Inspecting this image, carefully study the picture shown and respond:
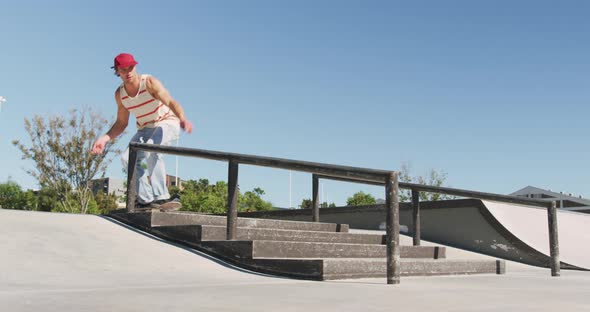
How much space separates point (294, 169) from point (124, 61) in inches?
94.3

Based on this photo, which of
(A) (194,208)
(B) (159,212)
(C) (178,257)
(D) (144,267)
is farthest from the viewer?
(A) (194,208)

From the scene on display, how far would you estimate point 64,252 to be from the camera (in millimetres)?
4637

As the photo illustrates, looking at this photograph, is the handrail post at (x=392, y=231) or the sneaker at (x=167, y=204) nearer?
the handrail post at (x=392, y=231)

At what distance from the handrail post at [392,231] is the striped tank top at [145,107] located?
293cm

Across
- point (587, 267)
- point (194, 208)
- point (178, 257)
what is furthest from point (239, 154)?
point (194, 208)

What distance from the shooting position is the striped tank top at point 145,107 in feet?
20.3

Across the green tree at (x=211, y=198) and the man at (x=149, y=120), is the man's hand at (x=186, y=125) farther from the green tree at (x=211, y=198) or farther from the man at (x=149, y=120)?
the green tree at (x=211, y=198)

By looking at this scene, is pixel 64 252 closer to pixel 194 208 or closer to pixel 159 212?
pixel 159 212

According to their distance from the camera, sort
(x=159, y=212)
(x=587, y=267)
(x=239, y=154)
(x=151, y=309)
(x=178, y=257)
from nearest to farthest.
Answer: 1. (x=151, y=309)
2. (x=178, y=257)
3. (x=239, y=154)
4. (x=159, y=212)
5. (x=587, y=267)

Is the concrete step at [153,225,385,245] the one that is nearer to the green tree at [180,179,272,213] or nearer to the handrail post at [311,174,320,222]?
the handrail post at [311,174,320,222]

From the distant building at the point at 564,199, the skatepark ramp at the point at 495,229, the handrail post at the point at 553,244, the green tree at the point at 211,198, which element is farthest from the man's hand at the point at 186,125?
the distant building at the point at 564,199

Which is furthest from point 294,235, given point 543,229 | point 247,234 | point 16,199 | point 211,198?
point 16,199

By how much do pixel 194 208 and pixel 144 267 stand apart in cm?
3703

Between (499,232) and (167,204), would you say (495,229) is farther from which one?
(167,204)
